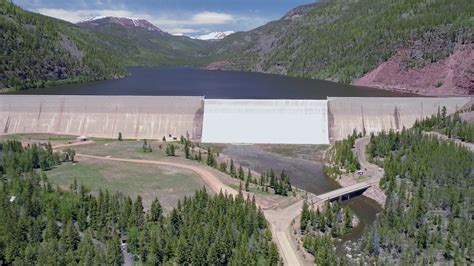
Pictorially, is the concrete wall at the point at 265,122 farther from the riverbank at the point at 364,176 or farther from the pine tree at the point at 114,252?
the pine tree at the point at 114,252

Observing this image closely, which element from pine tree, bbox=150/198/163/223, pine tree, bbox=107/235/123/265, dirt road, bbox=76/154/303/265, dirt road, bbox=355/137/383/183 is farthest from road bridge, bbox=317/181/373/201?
pine tree, bbox=107/235/123/265

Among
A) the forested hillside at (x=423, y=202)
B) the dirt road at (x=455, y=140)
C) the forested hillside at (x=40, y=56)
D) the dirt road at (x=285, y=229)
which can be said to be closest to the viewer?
the dirt road at (x=285, y=229)

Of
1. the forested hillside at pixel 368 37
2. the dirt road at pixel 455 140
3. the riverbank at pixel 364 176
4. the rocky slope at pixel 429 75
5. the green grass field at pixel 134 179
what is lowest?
the green grass field at pixel 134 179

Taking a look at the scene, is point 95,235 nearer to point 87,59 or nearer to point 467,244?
point 467,244

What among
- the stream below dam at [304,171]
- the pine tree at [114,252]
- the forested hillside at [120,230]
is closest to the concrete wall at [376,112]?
the stream below dam at [304,171]

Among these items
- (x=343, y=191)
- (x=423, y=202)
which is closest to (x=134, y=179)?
(x=343, y=191)
